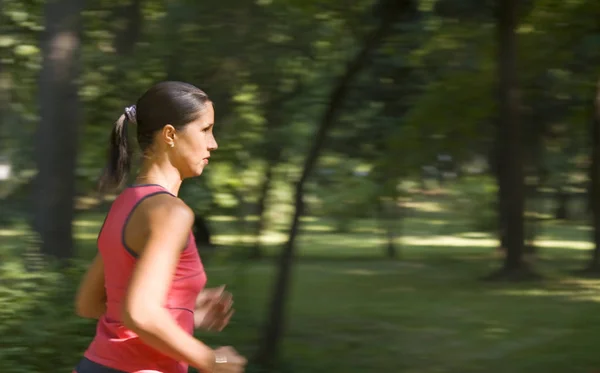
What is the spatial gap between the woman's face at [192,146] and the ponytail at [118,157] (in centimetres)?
23

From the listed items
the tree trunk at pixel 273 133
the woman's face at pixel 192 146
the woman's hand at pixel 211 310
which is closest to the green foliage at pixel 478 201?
the tree trunk at pixel 273 133

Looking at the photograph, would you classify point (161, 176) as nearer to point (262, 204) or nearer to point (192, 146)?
point (192, 146)

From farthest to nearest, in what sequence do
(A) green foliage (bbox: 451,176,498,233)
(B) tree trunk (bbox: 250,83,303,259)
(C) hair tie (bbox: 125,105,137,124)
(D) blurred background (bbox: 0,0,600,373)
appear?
(A) green foliage (bbox: 451,176,498,233) → (B) tree trunk (bbox: 250,83,303,259) → (D) blurred background (bbox: 0,0,600,373) → (C) hair tie (bbox: 125,105,137,124)

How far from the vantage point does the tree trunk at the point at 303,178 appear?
8.24 m

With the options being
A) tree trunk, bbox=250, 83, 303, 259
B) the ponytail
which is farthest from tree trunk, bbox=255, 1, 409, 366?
the ponytail

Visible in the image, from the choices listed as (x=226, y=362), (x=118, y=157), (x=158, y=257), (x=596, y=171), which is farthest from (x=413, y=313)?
(x=158, y=257)

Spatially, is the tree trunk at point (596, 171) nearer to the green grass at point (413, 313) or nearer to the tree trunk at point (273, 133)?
the green grass at point (413, 313)

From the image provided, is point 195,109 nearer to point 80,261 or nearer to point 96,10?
point 80,261

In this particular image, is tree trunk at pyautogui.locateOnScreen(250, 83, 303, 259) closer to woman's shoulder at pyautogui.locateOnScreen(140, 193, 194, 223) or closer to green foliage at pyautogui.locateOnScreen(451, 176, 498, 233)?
woman's shoulder at pyautogui.locateOnScreen(140, 193, 194, 223)

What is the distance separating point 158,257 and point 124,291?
230 millimetres

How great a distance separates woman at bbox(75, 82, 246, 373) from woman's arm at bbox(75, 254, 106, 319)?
0.07 meters

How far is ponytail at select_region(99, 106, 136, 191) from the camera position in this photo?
285 cm

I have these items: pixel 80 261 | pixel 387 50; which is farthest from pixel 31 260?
pixel 387 50

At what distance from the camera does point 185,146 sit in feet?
8.81
